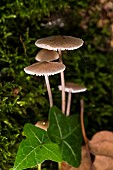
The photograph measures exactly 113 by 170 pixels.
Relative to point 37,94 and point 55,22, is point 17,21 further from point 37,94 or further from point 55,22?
point 37,94

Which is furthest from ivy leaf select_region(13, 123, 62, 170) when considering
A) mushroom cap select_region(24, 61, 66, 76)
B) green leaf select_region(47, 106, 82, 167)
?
mushroom cap select_region(24, 61, 66, 76)

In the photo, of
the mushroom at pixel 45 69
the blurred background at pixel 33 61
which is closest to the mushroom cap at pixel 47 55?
the mushroom at pixel 45 69

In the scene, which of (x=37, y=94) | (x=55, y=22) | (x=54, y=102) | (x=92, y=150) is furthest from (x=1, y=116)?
(x=55, y=22)

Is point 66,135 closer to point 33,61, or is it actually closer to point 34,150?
point 34,150

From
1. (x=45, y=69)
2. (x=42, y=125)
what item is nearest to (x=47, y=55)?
(x=45, y=69)

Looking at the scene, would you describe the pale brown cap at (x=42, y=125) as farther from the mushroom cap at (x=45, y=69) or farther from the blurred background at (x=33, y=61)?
the mushroom cap at (x=45, y=69)
